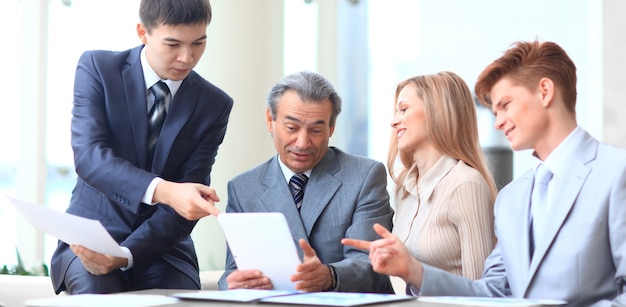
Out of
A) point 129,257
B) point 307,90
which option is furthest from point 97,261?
point 307,90

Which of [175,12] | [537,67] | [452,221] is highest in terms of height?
[175,12]

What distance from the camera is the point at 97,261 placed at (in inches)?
103

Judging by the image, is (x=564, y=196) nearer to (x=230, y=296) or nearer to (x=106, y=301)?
(x=230, y=296)

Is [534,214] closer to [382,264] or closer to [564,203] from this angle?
[564,203]

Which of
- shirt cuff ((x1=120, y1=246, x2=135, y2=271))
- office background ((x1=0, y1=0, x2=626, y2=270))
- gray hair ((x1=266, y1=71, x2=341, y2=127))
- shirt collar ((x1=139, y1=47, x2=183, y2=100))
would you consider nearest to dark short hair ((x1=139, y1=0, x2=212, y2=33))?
shirt collar ((x1=139, y1=47, x2=183, y2=100))

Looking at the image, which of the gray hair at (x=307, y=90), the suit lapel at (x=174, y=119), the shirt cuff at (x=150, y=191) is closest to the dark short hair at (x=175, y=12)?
the suit lapel at (x=174, y=119)

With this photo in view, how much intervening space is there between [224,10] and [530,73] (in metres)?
3.91

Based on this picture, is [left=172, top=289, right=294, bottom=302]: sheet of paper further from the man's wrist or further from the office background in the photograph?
the office background

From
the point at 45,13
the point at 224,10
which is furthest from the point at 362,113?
the point at 45,13

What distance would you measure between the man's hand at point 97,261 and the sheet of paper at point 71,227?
3 cm

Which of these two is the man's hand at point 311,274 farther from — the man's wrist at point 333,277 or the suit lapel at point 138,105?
the suit lapel at point 138,105

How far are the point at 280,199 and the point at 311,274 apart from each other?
539 mm

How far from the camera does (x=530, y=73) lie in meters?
2.26

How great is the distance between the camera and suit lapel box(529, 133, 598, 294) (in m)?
2.11
